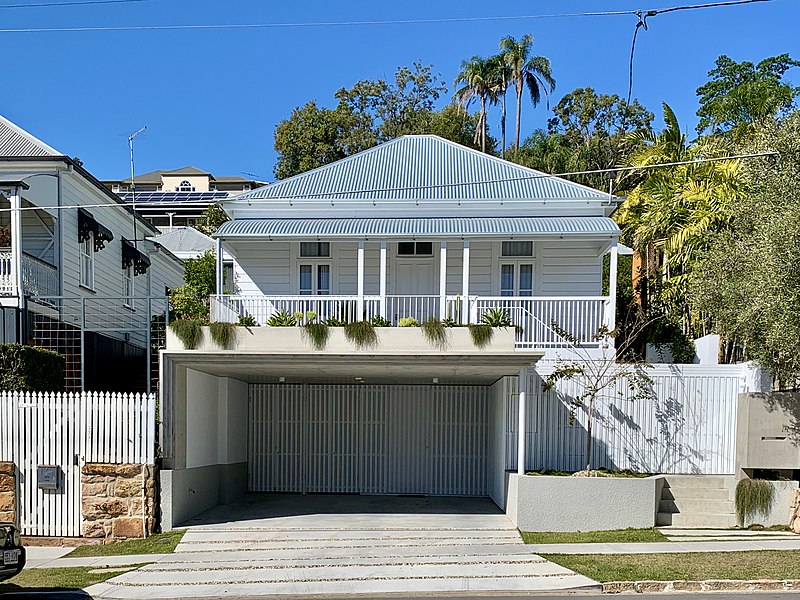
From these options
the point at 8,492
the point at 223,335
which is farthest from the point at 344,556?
the point at 8,492

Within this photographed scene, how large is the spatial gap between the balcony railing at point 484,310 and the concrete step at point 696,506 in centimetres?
364

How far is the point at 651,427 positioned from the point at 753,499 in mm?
2177

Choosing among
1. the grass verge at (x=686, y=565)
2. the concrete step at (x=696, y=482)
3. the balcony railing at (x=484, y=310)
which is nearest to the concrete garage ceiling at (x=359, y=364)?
the balcony railing at (x=484, y=310)

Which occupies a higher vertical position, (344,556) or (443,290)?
(443,290)

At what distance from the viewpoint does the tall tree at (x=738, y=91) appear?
3378 centimetres

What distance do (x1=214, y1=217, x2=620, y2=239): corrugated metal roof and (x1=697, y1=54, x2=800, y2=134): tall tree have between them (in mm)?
15370

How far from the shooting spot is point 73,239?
20.4 meters

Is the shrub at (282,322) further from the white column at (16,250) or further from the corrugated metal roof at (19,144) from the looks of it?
the corrugated metal roof at (19,144)

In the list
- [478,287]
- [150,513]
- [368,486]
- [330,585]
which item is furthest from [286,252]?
[330,585]

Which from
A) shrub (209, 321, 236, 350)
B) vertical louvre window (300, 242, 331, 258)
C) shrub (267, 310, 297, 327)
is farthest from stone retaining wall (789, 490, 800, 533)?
vertical louvre window (300, 242, 331, 258)

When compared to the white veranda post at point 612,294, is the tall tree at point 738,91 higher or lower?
higher

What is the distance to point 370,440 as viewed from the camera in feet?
64.1

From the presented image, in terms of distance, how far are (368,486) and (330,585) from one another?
29.8 ft

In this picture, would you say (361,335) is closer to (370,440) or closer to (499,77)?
(370,440)
